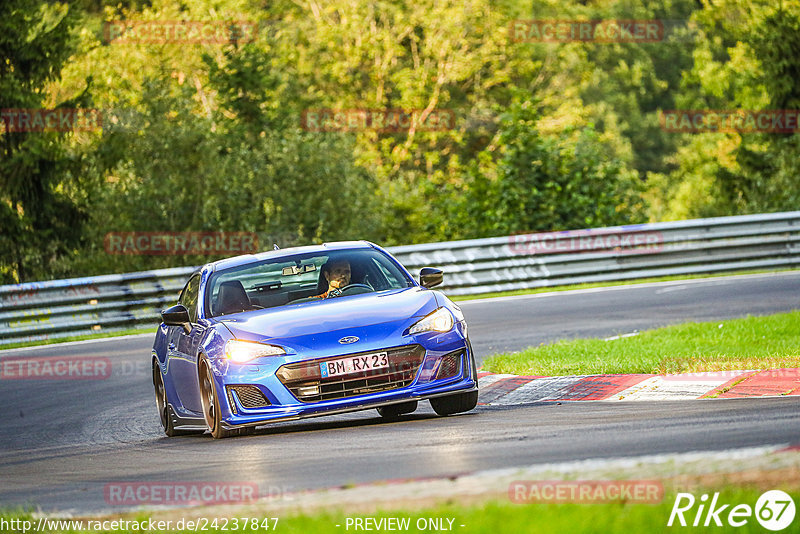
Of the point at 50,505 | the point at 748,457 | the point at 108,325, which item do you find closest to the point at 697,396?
the point at 748,457

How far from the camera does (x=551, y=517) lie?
5000 millimetres

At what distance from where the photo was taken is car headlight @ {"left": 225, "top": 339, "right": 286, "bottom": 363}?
9.55 m

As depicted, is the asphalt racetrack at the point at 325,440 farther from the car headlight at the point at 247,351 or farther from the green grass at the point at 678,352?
the green grass at the point at 678,352

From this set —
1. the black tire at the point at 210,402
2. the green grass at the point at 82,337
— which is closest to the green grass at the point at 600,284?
the green grass at the point at 82,337

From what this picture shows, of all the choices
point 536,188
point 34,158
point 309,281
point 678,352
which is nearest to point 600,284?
point 536,188

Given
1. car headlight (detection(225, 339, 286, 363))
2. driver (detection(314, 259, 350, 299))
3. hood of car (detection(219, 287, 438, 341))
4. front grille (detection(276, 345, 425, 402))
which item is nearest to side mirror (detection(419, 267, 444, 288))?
hood of car (detection(219, 287, 438, 341))

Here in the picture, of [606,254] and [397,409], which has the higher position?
[397,409]

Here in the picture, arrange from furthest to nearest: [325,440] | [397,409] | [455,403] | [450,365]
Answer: [397,409], [455,403], [450,365], [325,440]

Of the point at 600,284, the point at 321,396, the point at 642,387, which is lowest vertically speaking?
the point at 600,284

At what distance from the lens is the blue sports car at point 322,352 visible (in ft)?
31.1

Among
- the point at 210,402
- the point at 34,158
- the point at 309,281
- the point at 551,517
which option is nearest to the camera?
the point at 551,517

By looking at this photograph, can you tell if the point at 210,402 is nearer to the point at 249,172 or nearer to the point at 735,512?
the point at 735,512

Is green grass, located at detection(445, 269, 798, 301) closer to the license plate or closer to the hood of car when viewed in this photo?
the hood of car

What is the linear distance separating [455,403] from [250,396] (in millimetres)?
1621
